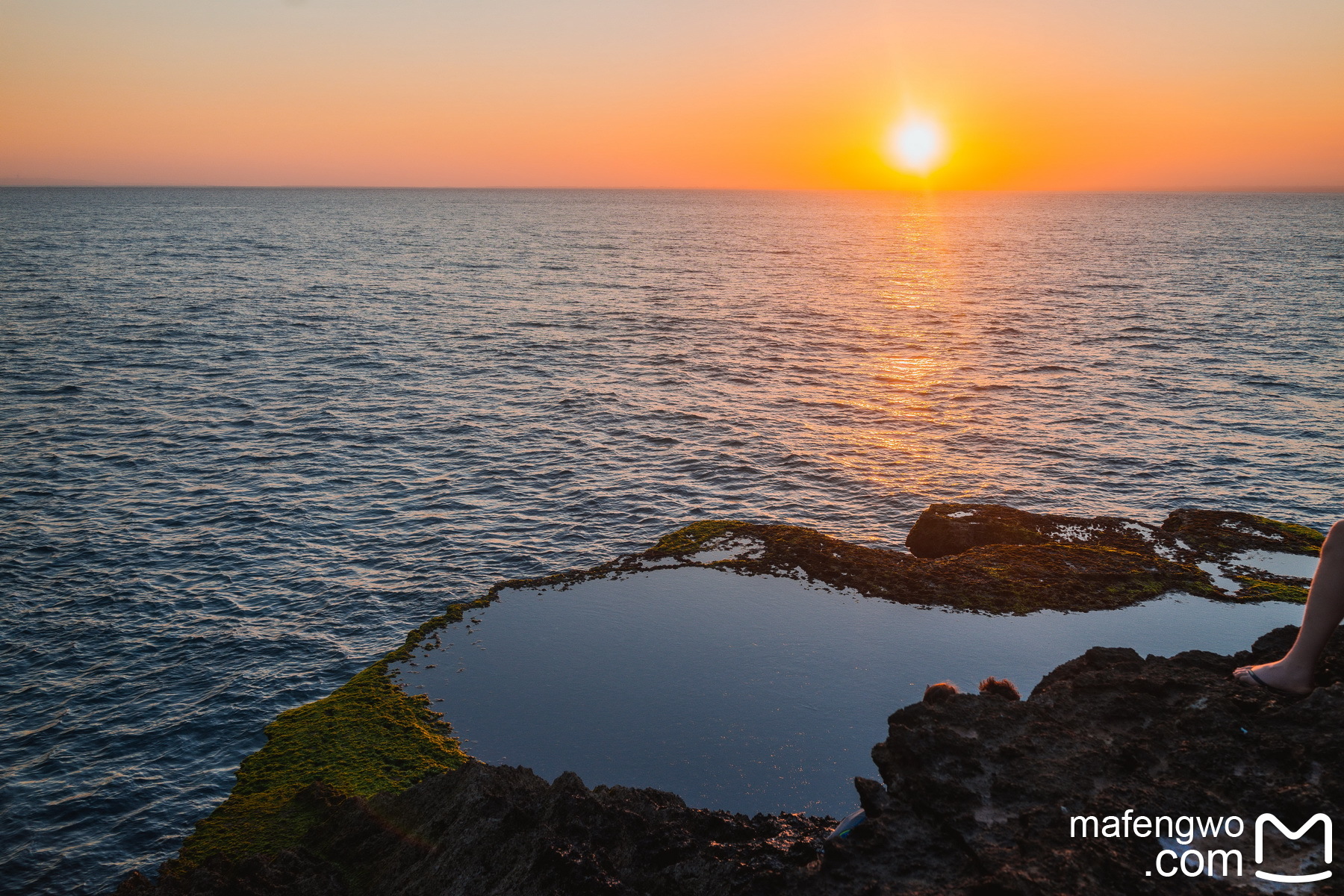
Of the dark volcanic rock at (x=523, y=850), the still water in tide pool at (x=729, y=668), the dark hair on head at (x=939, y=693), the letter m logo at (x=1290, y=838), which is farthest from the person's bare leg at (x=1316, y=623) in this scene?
the still water in tide pool at (x=729, y=668)

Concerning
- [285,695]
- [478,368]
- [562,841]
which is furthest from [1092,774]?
[478,368]

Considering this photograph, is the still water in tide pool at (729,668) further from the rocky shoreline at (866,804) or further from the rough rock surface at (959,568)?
the rocky shoreline at (866,804)

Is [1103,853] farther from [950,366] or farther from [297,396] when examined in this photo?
[950,366]

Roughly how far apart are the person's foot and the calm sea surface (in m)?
14.4

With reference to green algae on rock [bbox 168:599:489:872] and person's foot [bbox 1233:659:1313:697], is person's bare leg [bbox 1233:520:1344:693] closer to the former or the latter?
person's foot [bbox 1233:659:1313:697]

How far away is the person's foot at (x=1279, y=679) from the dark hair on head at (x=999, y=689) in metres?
2.42

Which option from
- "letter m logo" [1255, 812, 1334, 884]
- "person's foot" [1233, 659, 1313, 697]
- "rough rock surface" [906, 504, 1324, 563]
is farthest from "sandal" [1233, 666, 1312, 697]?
"rough rock surface" [906, 504, 1324, 563]

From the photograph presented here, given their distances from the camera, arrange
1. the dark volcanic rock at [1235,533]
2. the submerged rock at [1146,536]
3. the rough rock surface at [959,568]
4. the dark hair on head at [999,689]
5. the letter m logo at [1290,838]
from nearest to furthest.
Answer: the letter m logo at [1290,838] < the dark hair on head at [999,689] < the rough rock surface at [959,568] < the submerged rock at [1146,536] < the dark volcanic rock at [1235,533]

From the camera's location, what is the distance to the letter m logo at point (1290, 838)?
6113 millimetres

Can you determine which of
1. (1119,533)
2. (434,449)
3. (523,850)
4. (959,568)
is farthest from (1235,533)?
(434,449)

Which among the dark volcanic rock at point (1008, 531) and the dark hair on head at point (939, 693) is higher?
the dark hair on head at point (939, 693)
